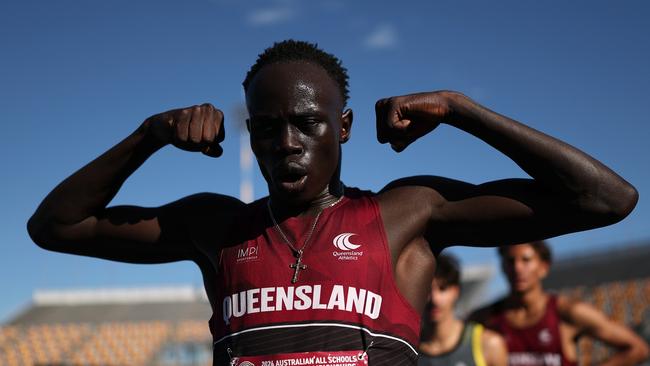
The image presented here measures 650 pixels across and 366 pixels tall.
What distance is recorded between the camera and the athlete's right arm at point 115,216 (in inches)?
106

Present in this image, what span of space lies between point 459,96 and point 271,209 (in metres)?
0.76

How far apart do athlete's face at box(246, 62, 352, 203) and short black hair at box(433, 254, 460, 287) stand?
3348 mm

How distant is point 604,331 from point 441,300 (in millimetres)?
1764

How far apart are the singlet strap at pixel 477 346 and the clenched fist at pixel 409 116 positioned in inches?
138

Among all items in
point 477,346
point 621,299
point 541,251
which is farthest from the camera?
point 621,299

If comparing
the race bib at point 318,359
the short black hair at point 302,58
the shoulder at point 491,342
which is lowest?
the race bib at point 318,359

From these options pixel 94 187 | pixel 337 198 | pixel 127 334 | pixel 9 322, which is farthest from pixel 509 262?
pixel 9 322

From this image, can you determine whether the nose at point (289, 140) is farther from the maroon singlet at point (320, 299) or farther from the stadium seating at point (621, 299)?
the stadium seating at point (621, 299)

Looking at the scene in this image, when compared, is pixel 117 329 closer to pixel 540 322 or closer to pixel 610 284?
pixel 610 284

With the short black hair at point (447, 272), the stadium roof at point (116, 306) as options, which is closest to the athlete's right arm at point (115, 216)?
the short black hair at point (447, 272)

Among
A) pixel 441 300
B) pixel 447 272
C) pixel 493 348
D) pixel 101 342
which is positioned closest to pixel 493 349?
pixel 493 348

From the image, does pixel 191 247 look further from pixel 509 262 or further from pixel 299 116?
pixel 509 262

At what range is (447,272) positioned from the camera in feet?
18.9

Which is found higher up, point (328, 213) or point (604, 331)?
point (328, 213)
